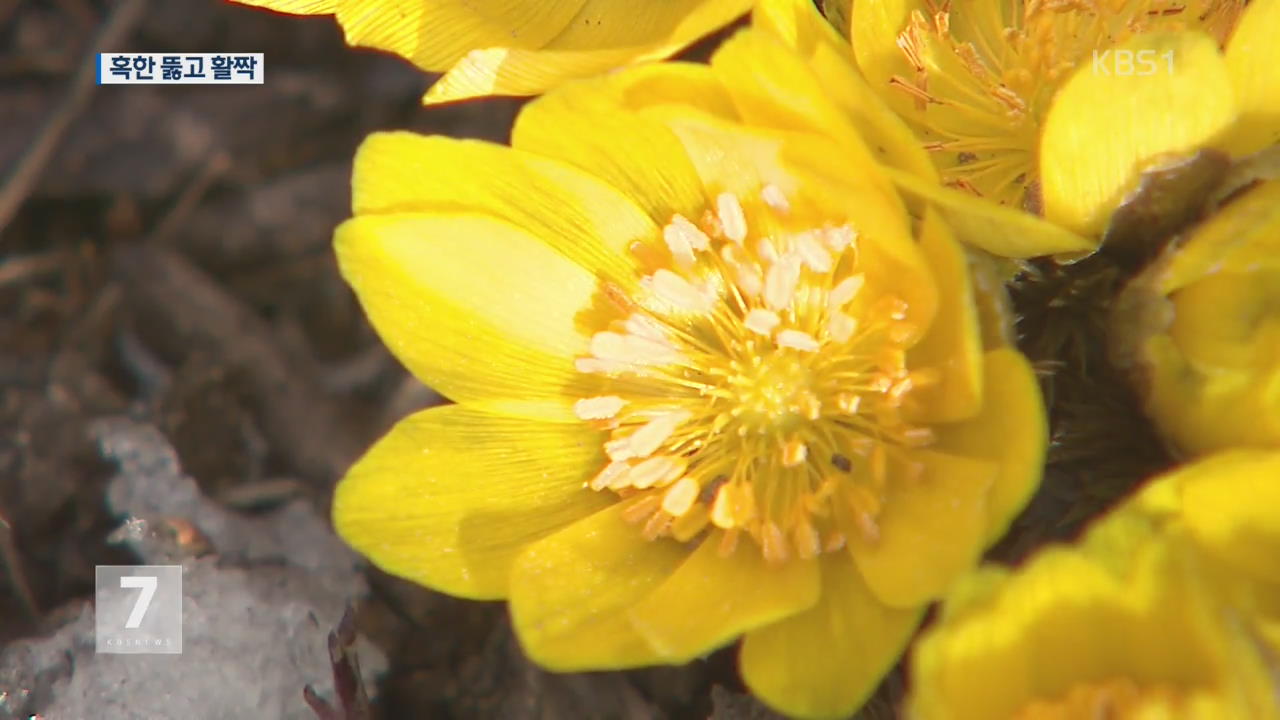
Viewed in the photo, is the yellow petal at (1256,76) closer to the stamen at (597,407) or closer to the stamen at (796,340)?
the stamen at (796,340)

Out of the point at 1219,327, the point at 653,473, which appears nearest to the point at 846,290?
the point at 653,473

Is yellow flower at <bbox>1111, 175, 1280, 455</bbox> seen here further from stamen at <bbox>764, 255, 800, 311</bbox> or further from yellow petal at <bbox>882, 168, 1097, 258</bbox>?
stamen at <bbox>764, 255, 800, 311</bbox>

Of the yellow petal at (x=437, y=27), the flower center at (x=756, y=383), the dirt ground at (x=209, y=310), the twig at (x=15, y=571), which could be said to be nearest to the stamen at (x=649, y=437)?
the flower center at (x=756, y=383)

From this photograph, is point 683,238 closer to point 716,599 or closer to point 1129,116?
point 716,599

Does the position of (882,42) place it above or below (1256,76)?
below

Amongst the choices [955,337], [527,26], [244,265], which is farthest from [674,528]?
[244,265]

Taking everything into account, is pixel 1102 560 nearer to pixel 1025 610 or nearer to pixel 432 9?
pixel 1025 610

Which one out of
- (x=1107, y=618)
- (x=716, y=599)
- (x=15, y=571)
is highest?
(x=1107, y=618)
